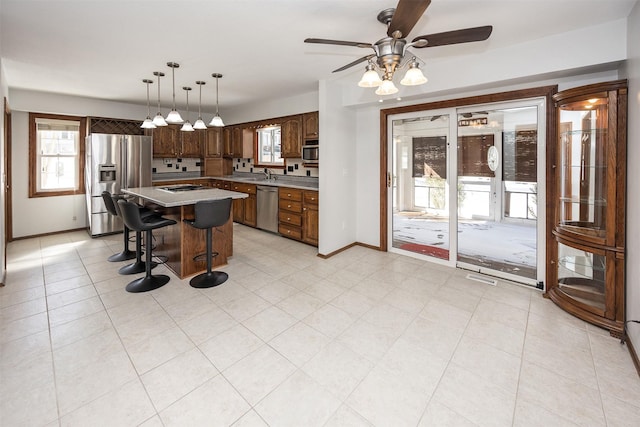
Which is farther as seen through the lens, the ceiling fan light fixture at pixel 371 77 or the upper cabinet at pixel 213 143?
the upper cabinet at pixel 213 143

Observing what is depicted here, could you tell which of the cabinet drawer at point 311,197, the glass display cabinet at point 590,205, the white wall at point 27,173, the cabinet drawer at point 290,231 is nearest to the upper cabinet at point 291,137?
the cabinet drawer at point 311,197

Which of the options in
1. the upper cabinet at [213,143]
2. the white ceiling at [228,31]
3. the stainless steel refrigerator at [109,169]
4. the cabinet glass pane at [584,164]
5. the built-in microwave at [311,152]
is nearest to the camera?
the white ceiling at [228,31]

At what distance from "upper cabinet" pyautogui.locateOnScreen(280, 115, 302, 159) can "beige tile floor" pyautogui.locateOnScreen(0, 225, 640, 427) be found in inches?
103

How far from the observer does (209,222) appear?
3137mm

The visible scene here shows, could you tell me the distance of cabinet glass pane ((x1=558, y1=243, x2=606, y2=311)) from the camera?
258 centimetres

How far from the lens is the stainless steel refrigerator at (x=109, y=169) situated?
5.11 metres

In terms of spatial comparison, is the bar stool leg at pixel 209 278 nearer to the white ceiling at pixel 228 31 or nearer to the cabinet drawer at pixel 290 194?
the cabinet drawer at pixel 290 194

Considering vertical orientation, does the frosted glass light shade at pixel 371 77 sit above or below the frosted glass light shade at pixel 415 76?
above

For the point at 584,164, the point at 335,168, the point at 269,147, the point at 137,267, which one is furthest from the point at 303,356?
the point at 269,147

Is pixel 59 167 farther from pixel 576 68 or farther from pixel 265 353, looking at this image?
pixel 576 68

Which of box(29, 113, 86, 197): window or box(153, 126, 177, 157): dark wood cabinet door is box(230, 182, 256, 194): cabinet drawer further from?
box(29, 113, 86, 197): window

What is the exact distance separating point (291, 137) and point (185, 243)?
272 centimetres

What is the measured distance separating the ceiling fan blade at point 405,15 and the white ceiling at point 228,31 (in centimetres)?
50

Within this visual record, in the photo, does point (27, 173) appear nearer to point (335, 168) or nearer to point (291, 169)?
point (291, 169)
